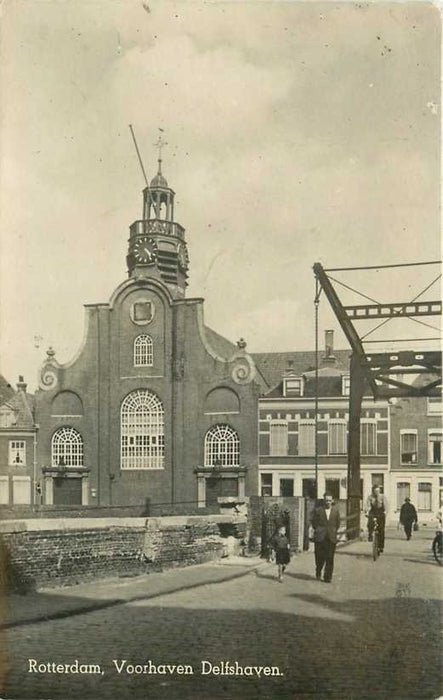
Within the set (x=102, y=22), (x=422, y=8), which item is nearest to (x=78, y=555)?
(x=102, y=22)

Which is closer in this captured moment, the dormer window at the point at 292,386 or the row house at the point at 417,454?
the row house at the point at 417,454

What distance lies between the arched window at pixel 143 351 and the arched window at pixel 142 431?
1.32 m

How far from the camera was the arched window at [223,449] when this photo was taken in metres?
36.8

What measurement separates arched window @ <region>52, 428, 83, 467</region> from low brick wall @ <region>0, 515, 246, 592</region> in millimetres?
19608

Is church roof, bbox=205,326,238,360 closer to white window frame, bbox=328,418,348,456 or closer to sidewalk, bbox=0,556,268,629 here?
white window frame, bbox=328,418,348,456

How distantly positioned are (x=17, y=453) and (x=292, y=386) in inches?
518

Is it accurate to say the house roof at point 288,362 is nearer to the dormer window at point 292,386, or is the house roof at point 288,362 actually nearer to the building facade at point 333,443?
the dormer window at point 292,386

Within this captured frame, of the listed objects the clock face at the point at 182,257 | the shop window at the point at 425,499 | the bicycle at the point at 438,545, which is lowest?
the shop window at the point at 425,499

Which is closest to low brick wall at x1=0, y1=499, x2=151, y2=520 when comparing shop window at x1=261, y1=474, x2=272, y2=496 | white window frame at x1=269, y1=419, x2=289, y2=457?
shop window at x1=261, y1=474, x2=272, y2=496

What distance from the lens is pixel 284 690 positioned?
25.3 ft

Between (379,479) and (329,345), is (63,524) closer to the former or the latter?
(379,479)

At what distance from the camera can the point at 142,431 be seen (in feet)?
122

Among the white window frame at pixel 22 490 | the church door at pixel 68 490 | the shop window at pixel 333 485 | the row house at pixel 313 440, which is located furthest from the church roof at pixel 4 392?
the shop window at pixel 333 485

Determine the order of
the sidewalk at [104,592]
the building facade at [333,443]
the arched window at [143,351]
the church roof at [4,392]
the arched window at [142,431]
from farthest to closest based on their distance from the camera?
1. the arched window at [143,351]
2. the arched window at [142,431]
3. the building facade at [333,443]
4. the church roof at [4,392]
5. the sidewalk at [104,592]
